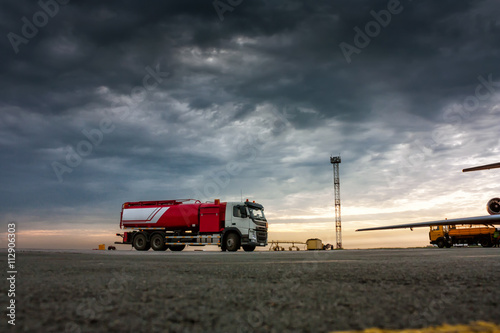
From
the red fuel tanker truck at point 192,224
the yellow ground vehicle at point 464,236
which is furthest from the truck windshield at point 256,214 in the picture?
the yellow ground vehicle at point 464,236

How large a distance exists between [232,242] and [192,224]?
3824 mm

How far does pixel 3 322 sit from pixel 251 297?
1490 millimetres

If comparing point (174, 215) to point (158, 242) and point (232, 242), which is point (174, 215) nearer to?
point (158, 242)

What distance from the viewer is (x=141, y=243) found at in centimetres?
2664

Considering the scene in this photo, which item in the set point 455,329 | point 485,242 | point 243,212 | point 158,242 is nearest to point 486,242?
point 485,242

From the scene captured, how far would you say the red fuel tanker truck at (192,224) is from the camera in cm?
2264

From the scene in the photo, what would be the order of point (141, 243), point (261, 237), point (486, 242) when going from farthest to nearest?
1. point (486, 242)
2. point (141, 243)
3. point (261, 237)

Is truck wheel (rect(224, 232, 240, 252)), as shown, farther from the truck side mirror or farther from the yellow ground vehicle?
the yellow ground vehicle

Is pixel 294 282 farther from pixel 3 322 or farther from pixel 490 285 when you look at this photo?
pixel 3 322

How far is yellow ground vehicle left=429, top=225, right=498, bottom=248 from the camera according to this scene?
111ft

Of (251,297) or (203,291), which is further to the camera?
(203,291)

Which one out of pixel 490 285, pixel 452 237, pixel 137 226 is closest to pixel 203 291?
pixel 490 285

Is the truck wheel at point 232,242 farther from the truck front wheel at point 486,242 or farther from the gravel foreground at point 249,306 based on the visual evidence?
the truck front wheel at point 486,242

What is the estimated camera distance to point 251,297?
2662 mm
